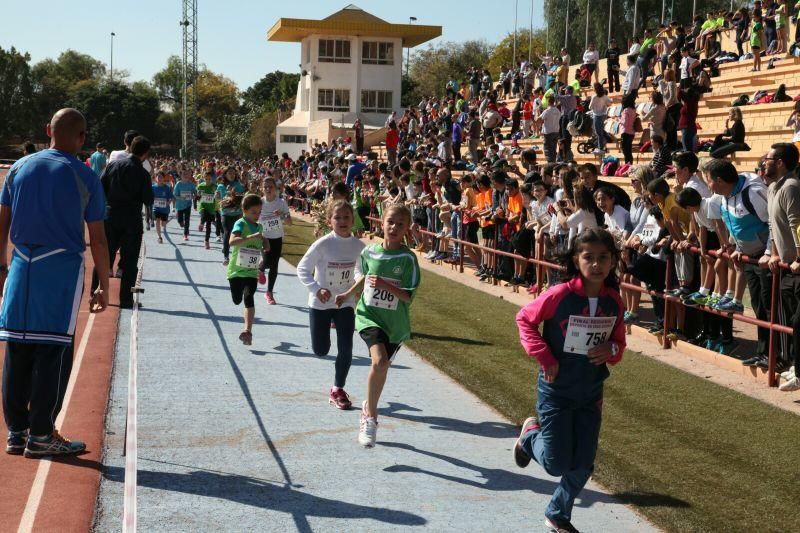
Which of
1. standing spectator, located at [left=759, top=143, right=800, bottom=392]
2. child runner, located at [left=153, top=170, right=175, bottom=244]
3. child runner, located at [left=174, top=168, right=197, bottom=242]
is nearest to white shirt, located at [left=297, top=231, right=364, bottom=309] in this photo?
standing spectator, located at [left=759, top=143, right=800, bottom=392]

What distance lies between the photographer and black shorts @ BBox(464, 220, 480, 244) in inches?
744

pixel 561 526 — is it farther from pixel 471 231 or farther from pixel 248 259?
pixel 471 231

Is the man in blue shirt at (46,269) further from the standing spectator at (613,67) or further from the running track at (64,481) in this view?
the standing spectator at (613,67)

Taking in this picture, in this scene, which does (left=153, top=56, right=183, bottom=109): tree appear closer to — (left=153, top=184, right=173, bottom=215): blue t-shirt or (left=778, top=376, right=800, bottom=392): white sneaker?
(left=153, top=184, right=173, bottom=215): blue t-shirt

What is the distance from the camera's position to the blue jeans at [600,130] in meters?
23.3

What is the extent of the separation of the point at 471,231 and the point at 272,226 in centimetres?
551

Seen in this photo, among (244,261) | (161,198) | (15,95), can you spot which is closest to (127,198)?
(244,261)

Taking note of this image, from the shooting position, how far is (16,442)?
22.0 ft

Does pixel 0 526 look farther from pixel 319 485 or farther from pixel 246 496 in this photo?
pixel 319 485

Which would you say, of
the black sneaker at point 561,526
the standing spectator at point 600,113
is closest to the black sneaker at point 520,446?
the black sneaker at point 561,526

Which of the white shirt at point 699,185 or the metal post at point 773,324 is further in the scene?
the white shirt at point 699,185

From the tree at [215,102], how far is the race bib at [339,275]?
124567 mm

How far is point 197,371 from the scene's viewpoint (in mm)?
9836

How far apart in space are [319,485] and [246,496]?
1.73 feet
